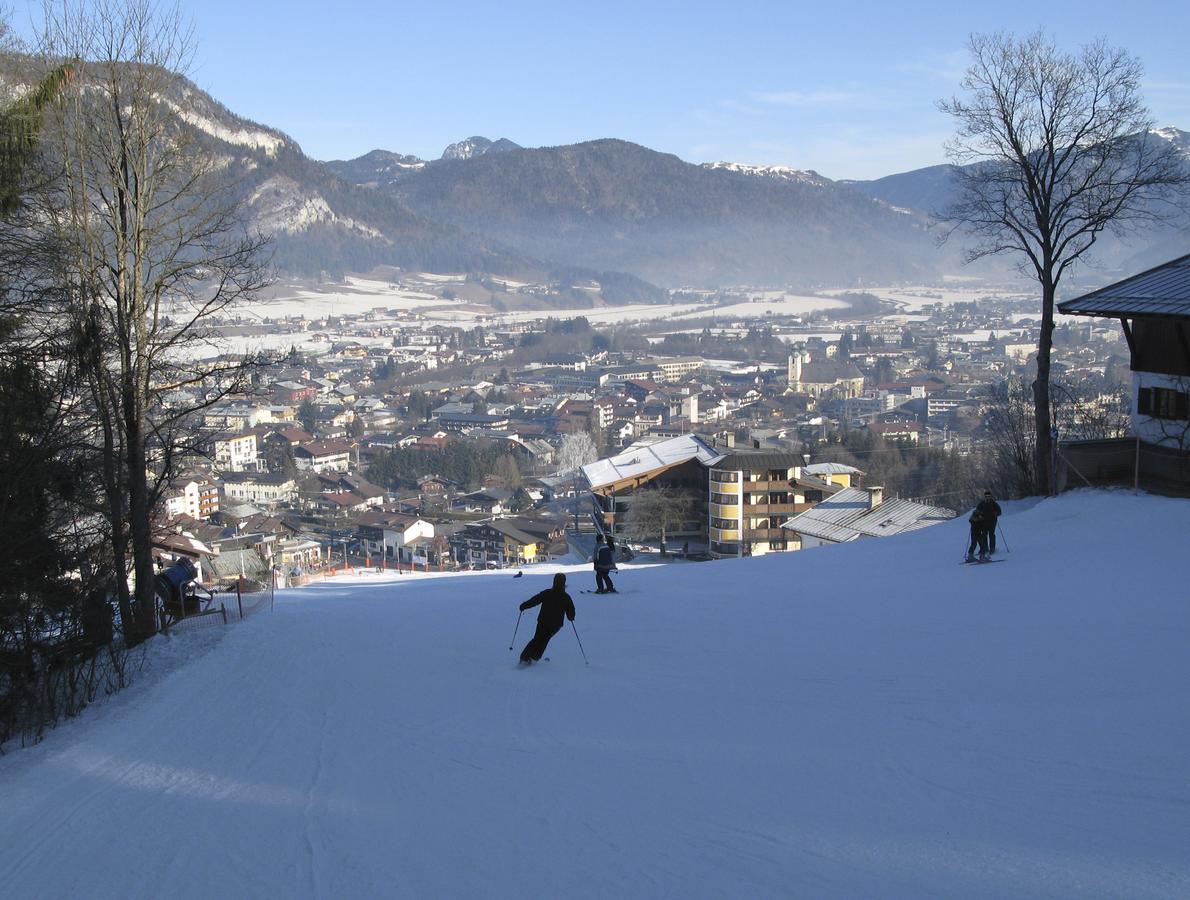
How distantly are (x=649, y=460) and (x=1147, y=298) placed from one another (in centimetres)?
2655

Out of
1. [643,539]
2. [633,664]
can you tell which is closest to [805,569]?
[633,664]

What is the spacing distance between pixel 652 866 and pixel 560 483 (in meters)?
57.4

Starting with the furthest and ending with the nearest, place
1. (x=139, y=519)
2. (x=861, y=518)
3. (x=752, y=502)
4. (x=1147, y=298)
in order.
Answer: (x=752, y=502) < (x=861, y=518) < (x=1147, y=298) < (x=139, y=519)

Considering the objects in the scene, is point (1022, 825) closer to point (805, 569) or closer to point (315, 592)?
point (805, 569)

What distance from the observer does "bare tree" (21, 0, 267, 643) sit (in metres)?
13.4

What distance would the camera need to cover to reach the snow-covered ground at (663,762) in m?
5.55

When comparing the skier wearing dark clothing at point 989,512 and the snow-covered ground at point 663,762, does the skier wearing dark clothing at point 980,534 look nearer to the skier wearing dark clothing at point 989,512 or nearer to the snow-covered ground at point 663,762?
the skier wearing dark clothing at point 989,512

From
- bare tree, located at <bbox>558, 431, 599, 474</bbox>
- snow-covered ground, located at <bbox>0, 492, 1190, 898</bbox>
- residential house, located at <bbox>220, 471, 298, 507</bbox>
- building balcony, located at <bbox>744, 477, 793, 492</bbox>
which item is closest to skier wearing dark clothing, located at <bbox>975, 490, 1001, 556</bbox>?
snow-covered ground, located at <bbox>0, 492, 1190, 898</bbox>

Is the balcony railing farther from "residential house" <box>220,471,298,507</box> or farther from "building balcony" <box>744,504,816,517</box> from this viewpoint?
"residential house" <box>220,471,298,507</box>

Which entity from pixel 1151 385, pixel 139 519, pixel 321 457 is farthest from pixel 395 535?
pixel 1151 385

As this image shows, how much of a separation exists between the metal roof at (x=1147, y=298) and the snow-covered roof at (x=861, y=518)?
30.1 feet

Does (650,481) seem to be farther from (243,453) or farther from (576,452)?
(243,453)

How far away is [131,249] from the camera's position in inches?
559

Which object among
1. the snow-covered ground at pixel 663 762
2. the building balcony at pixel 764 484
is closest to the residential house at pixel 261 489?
the building balcony at pixel 764 484
